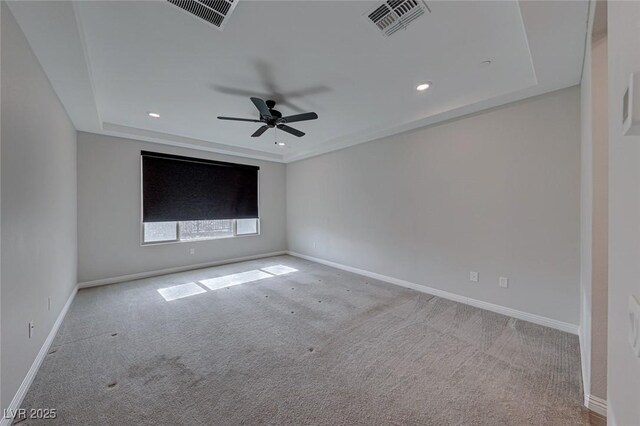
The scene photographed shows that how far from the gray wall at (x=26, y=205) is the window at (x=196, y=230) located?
6.00 feet

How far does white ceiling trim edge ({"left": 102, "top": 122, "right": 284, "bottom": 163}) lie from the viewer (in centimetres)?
399

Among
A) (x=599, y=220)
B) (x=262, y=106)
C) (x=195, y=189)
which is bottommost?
(x=599, y=220)

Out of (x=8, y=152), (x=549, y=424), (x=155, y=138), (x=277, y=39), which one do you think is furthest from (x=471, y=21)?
(x=155, y=138)

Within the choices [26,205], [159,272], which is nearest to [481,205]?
[26,205]

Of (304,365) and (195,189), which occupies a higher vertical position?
(195,189)

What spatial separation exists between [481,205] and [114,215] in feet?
18.2

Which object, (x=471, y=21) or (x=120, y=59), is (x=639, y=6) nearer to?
(x=471, y=21)

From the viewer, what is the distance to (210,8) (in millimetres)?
1662

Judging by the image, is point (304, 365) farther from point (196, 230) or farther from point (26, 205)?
point (196, 230)

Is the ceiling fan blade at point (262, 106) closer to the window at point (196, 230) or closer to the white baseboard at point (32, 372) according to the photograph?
the white baseboard at point (32, 372)

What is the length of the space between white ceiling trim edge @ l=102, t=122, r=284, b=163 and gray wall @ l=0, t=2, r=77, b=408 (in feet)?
3.93

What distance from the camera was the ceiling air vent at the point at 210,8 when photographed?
1609 millimetres

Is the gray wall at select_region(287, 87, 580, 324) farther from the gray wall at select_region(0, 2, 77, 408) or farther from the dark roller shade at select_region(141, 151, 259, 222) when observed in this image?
the gray wall at select_region(0, 2, 77, 408)

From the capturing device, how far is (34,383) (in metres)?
1.82
